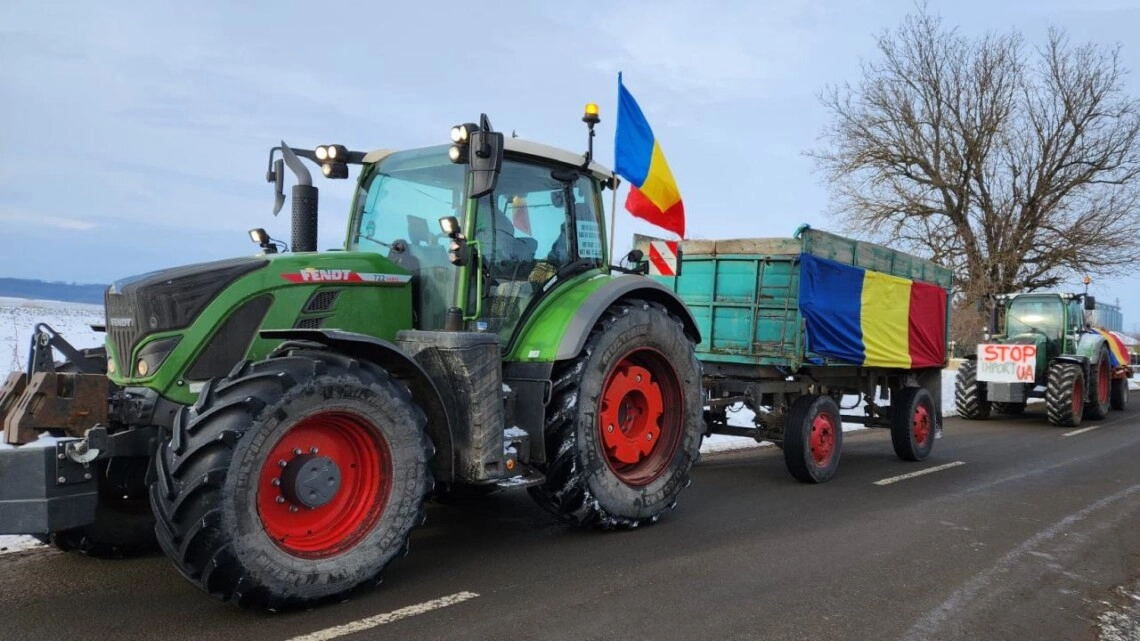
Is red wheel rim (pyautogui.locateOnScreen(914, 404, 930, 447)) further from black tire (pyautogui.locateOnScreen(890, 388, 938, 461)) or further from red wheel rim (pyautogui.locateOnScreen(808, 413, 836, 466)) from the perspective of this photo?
red wheel rim (pyautogui.locateOnScreen(808, 413, 836, 466))

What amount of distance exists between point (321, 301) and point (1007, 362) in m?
13.5

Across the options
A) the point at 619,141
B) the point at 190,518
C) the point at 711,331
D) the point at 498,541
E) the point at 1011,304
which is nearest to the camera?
the point at 190,518

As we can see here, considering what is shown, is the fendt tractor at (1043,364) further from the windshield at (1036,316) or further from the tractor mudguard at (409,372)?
the tractor mudguard at (409,372)

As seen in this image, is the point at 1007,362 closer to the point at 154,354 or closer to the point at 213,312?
the point at 213,312

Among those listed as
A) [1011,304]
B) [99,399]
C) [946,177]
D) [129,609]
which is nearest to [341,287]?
[99,399]

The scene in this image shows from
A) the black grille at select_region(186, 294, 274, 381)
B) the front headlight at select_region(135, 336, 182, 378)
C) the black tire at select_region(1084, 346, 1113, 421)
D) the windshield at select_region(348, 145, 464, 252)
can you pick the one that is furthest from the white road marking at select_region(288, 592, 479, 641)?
the black tire at select_region(1084, 346, 1113, 421)

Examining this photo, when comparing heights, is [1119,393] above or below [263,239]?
below

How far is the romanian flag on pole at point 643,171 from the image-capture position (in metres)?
7.49

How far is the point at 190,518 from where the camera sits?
3576 mm

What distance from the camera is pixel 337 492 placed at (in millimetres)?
4199

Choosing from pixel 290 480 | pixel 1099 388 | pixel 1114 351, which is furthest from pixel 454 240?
pixel 1114 351

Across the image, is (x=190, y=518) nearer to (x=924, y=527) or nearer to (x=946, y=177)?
(x=924, y=527)

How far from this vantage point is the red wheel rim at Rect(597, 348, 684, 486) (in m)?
5.80

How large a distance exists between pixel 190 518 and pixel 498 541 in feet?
7.82
